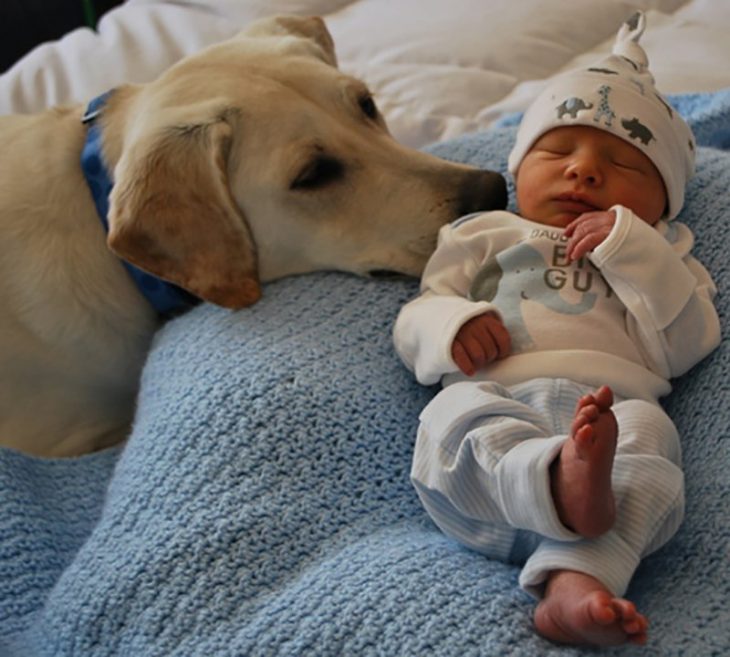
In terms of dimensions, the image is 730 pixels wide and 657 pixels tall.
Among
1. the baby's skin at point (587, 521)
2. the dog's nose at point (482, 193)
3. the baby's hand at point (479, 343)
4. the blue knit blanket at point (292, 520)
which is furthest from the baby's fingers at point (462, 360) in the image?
the dog's nose at point (482, 193)

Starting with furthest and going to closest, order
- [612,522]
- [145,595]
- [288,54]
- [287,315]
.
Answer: [288,54] < [287,315] < [145,595] < [612,522]

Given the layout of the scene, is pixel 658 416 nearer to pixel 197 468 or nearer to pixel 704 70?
pixel 197 468

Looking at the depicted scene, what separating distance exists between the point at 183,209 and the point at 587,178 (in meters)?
0.57

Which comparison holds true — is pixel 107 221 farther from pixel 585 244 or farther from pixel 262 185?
pixel 585 244

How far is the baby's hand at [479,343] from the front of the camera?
1.08 m

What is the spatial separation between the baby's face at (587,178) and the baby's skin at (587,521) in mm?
452

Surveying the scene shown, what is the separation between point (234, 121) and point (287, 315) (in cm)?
31

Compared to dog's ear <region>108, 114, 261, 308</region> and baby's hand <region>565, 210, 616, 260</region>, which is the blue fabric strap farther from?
baby's hand <region>565, 210, 616, 260</region>

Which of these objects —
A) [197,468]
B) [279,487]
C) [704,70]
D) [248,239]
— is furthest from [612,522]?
[704,70]

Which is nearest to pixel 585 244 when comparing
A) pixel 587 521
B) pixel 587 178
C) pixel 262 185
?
pixel 587 178

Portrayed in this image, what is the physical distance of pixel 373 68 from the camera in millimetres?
2133

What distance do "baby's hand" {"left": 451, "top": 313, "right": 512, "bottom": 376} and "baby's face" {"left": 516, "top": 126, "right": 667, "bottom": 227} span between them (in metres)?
0.22

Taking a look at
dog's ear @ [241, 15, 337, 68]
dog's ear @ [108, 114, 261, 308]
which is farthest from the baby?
dog's ear @ [241, 15, 337, 68]

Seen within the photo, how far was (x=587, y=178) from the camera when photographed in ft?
3.90
